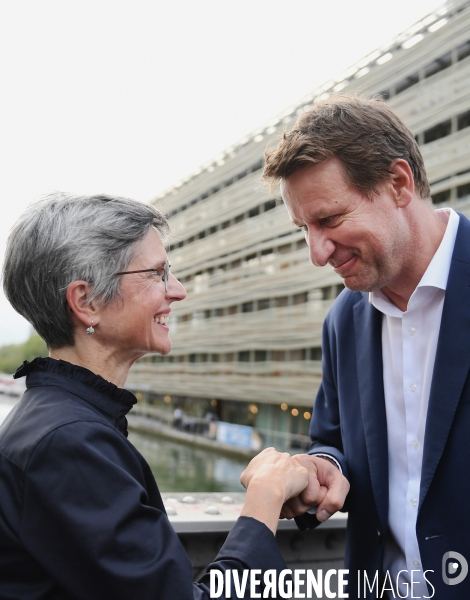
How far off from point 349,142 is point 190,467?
3254 cm

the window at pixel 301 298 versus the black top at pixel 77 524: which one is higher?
the black top at pixel 77 524

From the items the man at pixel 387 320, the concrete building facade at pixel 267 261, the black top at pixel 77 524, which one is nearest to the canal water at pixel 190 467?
the concrete building facade at pixel 267 261

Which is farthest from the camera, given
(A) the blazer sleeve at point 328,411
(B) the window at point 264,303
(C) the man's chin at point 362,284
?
(B) the window at point 264,303

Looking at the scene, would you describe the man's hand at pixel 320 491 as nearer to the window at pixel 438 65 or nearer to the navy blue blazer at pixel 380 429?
the navy blue blazer at pixel 380 429

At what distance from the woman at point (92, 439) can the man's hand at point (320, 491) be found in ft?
0.30

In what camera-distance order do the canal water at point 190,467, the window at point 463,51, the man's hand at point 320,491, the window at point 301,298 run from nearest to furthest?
the man's hand at point 320,491, the window at point 463,51, the canal water at point 190,467, the window at point 301,298

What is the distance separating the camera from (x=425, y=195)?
185cm

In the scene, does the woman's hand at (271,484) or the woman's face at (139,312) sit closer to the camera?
the woman's hand at (271,484)

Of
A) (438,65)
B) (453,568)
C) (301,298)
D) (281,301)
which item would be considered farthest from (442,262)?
(281,301)

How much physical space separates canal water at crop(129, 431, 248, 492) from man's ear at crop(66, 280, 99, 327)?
77.3 feet

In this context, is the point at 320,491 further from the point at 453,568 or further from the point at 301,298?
the point at 301,298

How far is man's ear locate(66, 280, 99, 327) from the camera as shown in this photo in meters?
1.39

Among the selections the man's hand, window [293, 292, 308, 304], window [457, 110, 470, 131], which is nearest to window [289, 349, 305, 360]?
window [293, 292, 308, 304]

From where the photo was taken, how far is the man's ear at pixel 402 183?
5.74 feet
